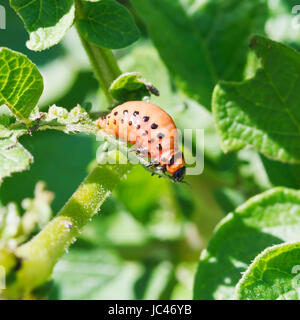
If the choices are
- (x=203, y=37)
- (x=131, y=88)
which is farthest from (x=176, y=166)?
(x=203, y=37)

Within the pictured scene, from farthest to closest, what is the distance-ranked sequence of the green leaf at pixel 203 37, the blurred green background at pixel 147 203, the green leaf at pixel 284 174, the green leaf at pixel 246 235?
1. the blurred green background at pixel 147 203
2. the green leaf at pixel 203 37
3. the green leaf at pixel 284 174
4. the green leaf at pixel 246 235

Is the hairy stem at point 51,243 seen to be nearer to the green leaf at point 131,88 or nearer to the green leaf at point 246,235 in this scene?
the green leaf at point 131,88

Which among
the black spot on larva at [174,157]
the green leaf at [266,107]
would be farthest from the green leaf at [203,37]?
the black spot on larva at [174,157]

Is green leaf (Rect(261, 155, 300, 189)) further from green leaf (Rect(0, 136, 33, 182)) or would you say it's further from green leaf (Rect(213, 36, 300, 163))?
green leaf (Rect(0, 136, 33, 182))

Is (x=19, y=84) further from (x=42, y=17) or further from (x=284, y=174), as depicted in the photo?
(x=284, y=174)

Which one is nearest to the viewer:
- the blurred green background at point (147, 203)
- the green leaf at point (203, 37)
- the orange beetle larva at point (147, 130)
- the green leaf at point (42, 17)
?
the green leaf at point (42, 17)
